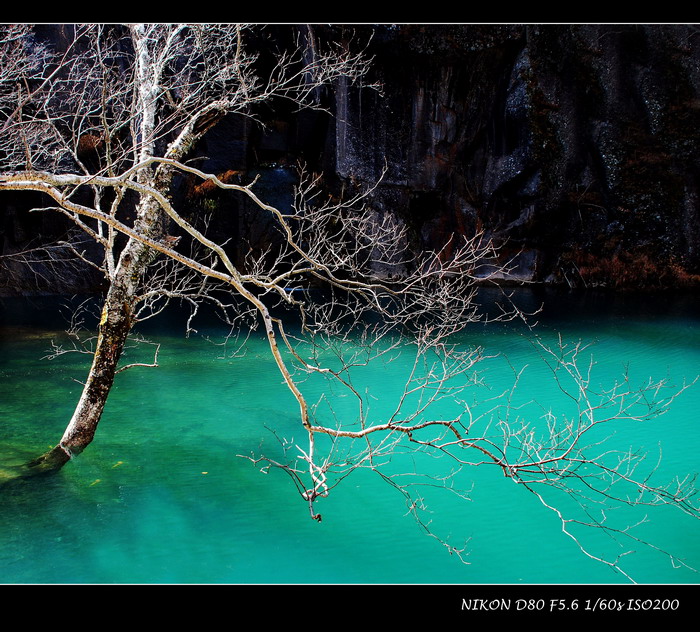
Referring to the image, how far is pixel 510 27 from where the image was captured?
17312mm

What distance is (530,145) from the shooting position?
18281 millimetres

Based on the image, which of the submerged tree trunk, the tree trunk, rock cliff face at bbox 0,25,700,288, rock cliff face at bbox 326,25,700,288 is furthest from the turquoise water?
rock cliff face at bbox 326,25,700,288

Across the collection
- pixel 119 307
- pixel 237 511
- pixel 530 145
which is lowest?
pixel 237 511

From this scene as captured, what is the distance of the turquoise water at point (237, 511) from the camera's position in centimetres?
436

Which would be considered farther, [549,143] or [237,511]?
[549,143]

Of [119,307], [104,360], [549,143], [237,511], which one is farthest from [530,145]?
[237,511]

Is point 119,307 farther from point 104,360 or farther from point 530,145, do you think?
point 530,145

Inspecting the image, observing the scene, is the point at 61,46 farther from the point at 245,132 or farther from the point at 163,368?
the point at 163,368

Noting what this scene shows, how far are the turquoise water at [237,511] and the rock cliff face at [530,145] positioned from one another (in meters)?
10.3

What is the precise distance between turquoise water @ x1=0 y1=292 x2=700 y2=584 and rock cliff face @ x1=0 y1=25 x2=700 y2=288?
10.3 metres

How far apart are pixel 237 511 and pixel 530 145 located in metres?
15.9

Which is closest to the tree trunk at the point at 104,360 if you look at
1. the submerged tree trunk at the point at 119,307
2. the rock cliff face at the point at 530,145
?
the submerged tree trunk at the point at 119,307

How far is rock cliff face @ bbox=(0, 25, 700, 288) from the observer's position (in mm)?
17328

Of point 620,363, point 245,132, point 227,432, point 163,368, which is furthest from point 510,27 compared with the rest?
point 227,432
